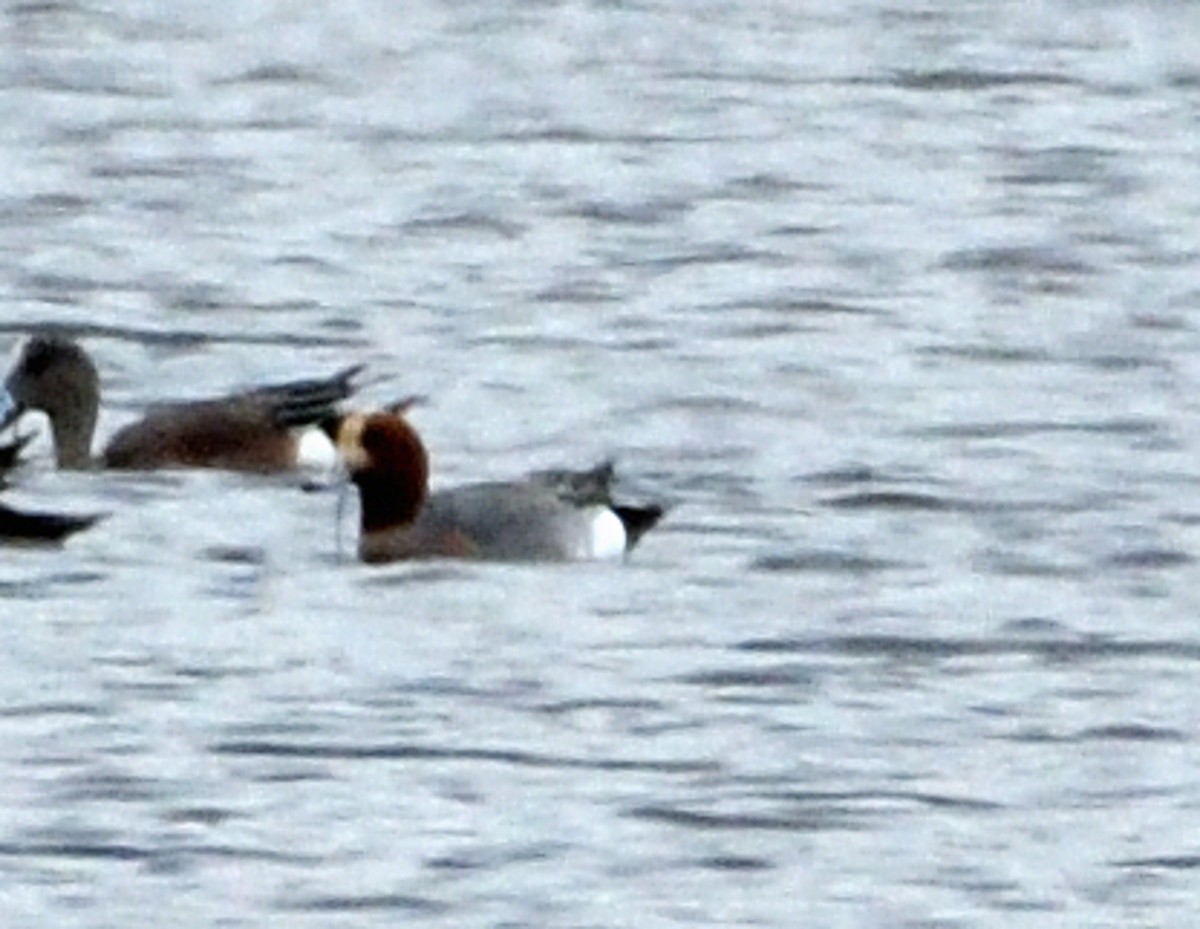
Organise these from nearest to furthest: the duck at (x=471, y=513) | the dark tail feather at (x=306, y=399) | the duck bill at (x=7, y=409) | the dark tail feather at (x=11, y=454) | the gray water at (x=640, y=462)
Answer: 1. the gray water at (x=640, y=462)
2. the duck at (x=471, y=513)
3. the dark tail feather at (x=11, y=454)
4. the dark tail feather at (x=306, y=399)
5. the duck bill at (x=7, y=409)

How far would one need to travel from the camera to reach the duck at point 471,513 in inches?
543

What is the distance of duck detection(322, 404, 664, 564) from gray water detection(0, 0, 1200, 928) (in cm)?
8

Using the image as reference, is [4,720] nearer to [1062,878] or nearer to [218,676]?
[218,676]

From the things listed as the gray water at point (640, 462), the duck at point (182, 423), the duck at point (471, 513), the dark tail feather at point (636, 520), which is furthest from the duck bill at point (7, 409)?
the dark tail feather at point (636, 520)

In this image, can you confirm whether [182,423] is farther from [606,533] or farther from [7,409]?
[606,533]

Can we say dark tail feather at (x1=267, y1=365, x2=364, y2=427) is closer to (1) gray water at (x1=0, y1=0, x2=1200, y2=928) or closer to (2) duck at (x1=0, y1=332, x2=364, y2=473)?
(2) duck at (x1=0, y1=332, x2=364, y2=473)

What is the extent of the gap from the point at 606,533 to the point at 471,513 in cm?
30

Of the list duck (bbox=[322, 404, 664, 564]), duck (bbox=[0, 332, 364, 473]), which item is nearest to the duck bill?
duck (bbox=[0, 332, 364, 473])

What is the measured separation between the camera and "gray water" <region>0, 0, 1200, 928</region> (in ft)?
36.7

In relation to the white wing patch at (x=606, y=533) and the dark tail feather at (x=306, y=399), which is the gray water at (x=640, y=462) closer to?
the white wing patch at (x=606, y=533)

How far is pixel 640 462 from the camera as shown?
15094mm

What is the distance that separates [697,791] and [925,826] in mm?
Answer: 503

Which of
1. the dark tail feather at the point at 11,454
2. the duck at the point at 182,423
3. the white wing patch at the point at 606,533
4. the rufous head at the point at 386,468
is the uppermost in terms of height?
the duck at the point at 182,423

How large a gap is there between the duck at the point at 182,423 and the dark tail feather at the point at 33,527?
0.86 meters
